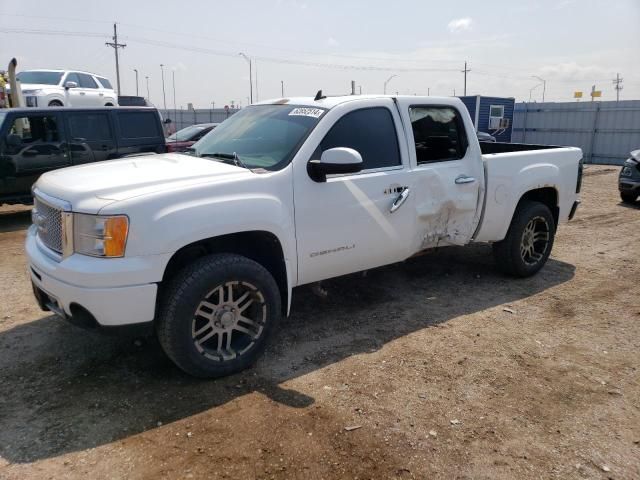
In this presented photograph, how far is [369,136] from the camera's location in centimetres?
436

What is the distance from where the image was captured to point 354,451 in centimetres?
288

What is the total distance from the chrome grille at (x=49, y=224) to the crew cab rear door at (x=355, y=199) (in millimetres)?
1586

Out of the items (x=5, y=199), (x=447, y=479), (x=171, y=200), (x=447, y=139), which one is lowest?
(x=447, y=479)

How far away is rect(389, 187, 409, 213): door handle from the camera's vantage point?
4.34 meters

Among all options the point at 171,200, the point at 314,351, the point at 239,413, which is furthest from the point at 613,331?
the point at 171,200

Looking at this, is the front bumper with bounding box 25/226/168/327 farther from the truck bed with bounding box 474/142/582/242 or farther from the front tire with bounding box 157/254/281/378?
the truck bed with bounding box 474/142/582/242

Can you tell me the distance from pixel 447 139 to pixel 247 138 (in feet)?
6.37

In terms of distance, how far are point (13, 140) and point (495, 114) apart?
21468 millimetres

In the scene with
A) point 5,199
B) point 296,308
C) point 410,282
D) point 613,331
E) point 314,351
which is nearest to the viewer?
point 314,351

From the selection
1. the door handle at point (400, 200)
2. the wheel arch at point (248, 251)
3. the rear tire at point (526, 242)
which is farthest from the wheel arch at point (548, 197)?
the wheel arch at point (248, 251)

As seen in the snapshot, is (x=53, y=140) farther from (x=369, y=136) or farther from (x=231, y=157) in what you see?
(x=369, y=136)

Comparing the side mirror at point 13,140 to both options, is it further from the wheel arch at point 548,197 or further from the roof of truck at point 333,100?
the wheel arch at point 548,197

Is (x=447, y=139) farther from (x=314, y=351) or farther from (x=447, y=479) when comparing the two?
(x=447, y=479)

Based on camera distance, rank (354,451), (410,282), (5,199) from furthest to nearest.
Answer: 1. (5,199)
2. (410,282)
3. (354,451)
